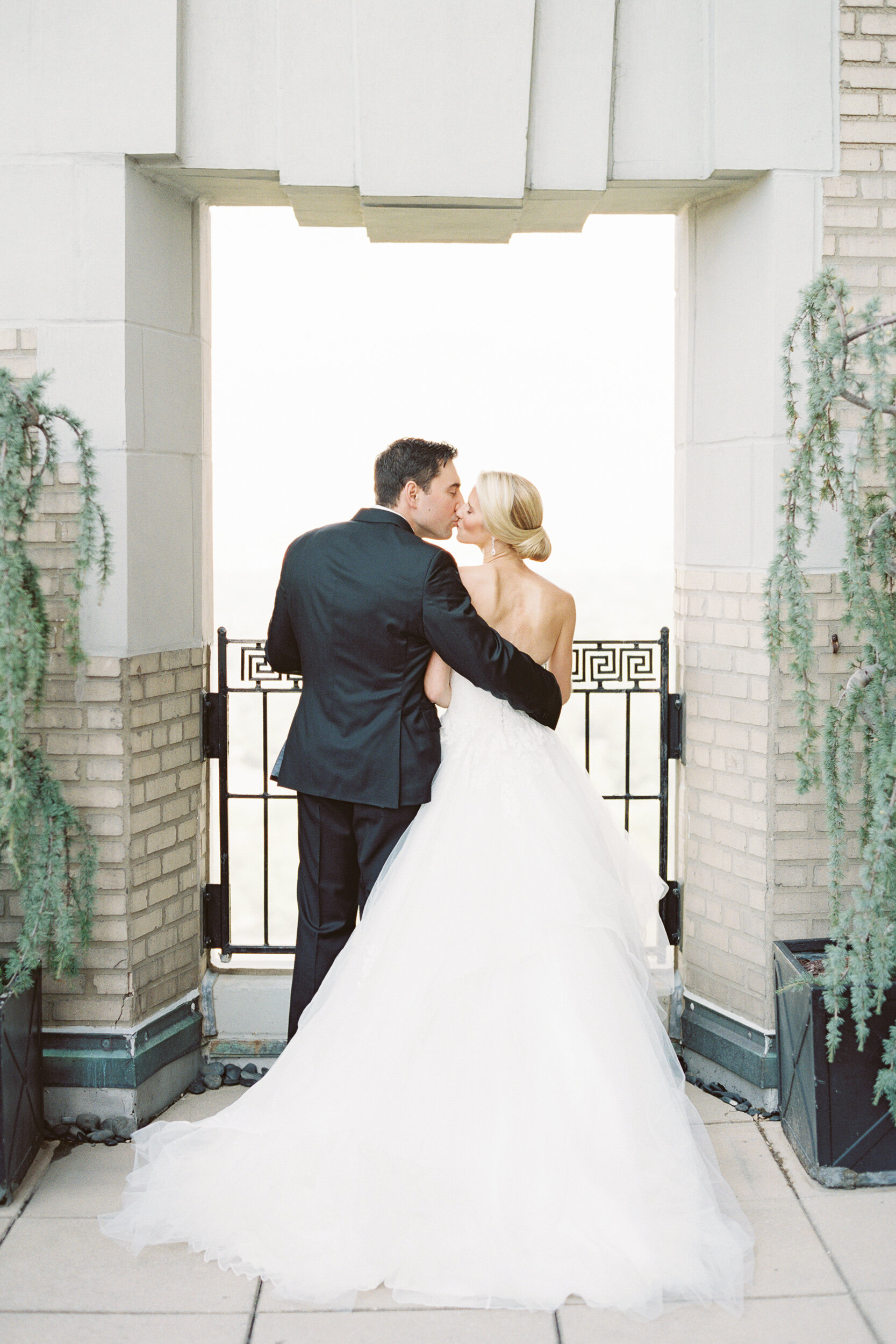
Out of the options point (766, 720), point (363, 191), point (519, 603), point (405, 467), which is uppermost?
point (363, 191)

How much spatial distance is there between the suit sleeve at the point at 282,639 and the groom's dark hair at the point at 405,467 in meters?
0.36

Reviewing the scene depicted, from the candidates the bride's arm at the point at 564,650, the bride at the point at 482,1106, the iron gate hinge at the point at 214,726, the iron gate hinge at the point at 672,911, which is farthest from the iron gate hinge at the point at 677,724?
the iron gate hinge at the point at 214,726

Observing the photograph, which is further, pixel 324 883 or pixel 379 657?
pixel 324 883

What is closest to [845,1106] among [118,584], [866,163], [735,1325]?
[735,1325]

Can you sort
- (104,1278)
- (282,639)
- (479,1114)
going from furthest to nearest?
(282,639) → (479,1114) → (104,1278)

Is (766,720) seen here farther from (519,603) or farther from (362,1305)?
(362,1305)

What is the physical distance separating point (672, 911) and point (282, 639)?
5.66ft

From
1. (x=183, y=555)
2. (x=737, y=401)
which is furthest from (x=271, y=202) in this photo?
(x=737, y=401)

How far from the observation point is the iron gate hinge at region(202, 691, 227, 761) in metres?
3.92

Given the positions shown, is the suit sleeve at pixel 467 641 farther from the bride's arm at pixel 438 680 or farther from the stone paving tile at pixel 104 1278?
the stone paving tile at pixel 104 1278

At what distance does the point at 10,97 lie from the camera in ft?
11.0

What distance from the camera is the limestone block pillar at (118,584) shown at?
11.1ft

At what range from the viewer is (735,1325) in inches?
99.4

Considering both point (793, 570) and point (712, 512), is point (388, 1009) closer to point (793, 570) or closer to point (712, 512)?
point (793, 570)
